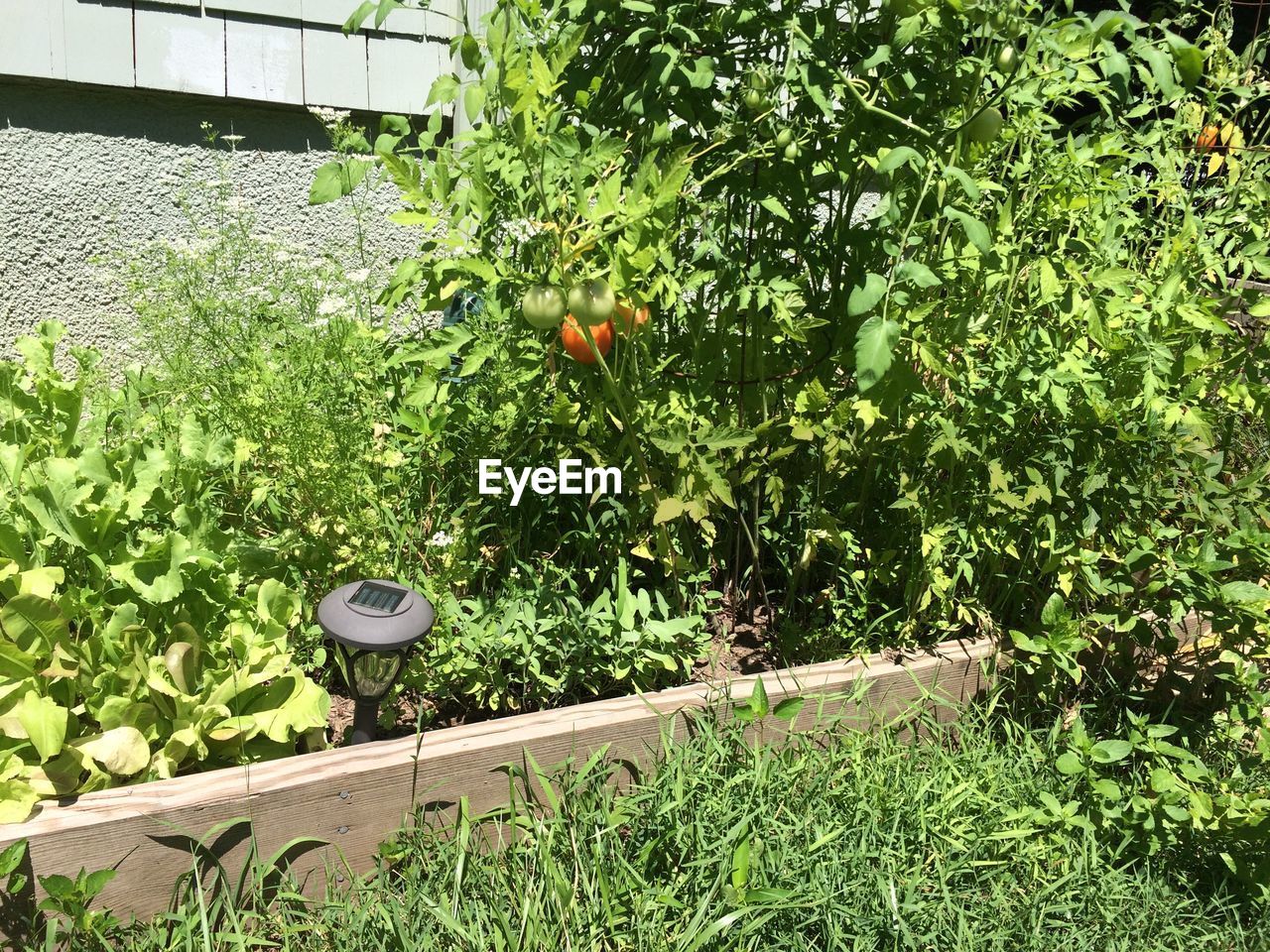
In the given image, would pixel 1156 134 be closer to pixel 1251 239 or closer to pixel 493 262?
pixel 1251 239

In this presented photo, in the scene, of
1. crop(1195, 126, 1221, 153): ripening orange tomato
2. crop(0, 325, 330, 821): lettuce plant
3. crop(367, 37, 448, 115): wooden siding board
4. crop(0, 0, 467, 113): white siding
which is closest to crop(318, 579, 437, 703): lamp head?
crop(0, 325, 330, 821): lettuce plant

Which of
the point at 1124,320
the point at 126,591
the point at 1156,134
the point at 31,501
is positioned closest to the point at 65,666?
the point at 126,591

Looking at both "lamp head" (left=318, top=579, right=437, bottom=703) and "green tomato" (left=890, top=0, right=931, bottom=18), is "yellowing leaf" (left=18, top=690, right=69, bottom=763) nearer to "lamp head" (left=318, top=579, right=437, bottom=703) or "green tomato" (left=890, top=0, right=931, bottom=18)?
"lamp head" (left=318, top=579, right=437, bottom=703)

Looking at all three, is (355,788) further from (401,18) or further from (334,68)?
(401,18)

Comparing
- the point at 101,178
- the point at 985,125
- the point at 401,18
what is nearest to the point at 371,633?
the point at 985,125

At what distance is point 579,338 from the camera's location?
6.55 ft

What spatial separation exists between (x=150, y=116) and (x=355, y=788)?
2979 mm

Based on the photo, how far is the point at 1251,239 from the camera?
226cm

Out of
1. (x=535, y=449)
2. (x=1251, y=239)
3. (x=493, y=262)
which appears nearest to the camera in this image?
(x=493, y=262)

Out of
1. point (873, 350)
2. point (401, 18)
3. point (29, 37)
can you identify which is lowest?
point (873, 350)

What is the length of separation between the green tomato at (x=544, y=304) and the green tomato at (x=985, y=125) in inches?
32.3

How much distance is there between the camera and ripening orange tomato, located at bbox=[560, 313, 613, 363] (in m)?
1.99

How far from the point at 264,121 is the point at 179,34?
1.33 feet

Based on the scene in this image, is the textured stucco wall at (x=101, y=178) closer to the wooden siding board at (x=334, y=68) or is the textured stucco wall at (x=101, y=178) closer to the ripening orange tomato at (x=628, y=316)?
the wooden siding board at (x=334, y=68)
